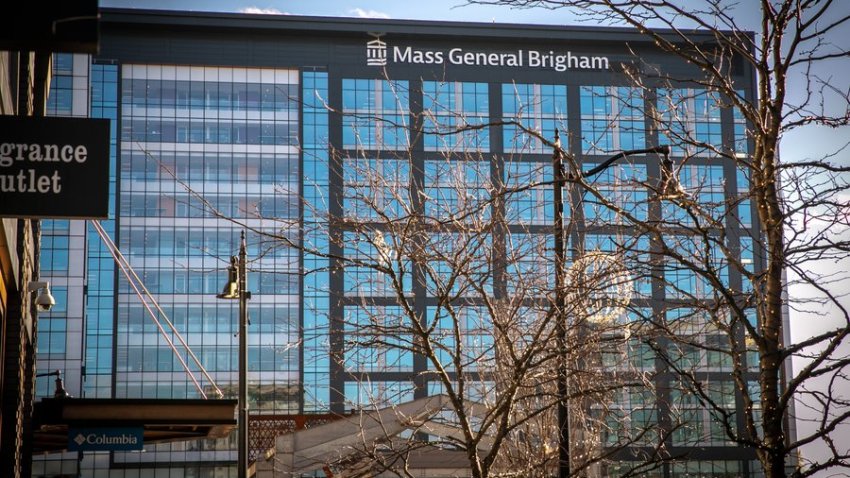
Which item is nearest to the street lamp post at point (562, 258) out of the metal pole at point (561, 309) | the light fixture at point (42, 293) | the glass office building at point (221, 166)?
the metal pole at point (561, 309)

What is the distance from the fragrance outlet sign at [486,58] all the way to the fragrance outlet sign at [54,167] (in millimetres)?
69226

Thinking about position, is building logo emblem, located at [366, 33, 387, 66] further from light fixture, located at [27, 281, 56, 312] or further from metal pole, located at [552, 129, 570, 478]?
metal pole, located at [552, 129, 570, 478]

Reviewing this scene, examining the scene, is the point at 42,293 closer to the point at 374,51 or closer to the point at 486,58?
the point at 374,51

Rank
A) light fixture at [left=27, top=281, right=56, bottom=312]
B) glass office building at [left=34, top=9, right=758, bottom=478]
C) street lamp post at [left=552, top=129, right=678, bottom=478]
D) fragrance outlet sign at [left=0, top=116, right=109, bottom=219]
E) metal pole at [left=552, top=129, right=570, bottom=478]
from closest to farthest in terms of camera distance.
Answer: street lamp post at [left=552, top=129, right=678, bottom=478]
metal pole at [left=552, top=129, right=570, bottom=478]
fragrance outlet sign at [left=0, top=116, right=109, bottom=219]
light fixture at [left=27, top=281, right=56, bottom=312]
glass office building at [left=34, top=9, right=758, bottom=478]

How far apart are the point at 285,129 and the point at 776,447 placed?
7569 centimetres

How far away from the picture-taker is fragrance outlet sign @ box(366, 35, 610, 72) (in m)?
82.1

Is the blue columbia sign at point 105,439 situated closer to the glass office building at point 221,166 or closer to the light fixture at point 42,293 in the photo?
the light fixture at point 42,293

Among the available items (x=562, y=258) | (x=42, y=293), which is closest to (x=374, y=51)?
(x=42, y=293)

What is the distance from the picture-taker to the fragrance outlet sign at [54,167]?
37.3ft

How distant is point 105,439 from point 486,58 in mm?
59412

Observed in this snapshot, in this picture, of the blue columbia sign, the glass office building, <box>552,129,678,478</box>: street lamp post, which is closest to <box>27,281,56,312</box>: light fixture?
the blue columbia sign

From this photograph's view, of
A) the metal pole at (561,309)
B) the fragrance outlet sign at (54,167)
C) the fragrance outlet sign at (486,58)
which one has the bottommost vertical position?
the metal pole at (561,309)

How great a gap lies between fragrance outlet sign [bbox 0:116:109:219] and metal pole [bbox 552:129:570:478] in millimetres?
4576

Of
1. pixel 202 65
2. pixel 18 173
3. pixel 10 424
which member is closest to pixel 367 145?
pixel 202 65
